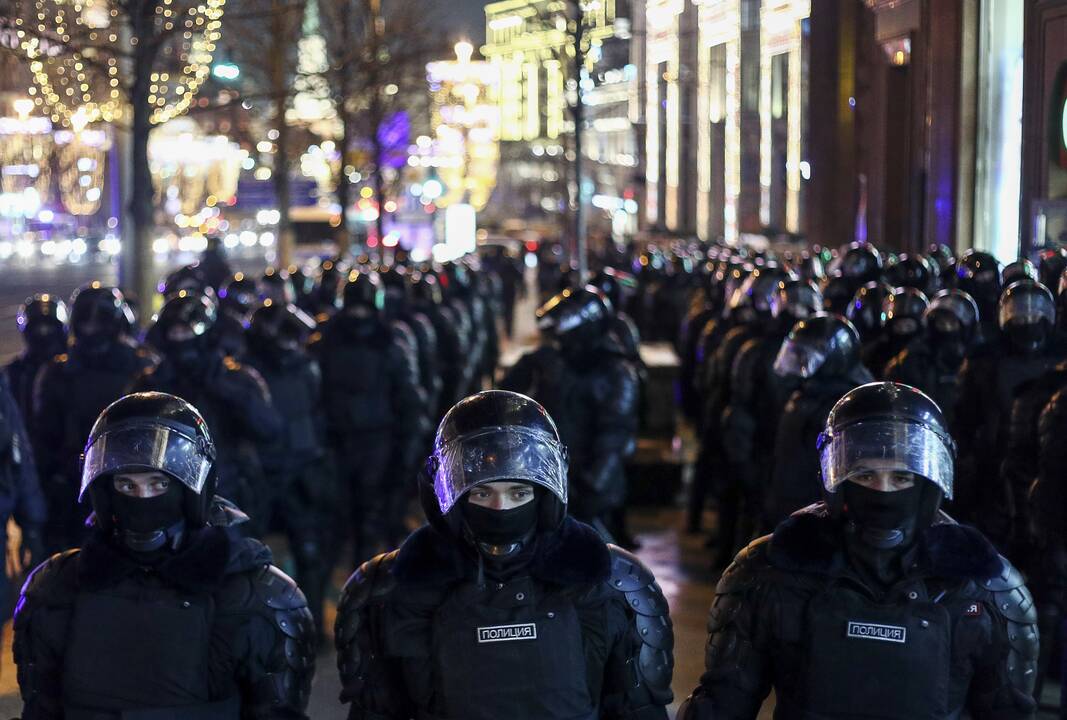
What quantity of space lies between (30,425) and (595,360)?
319cm

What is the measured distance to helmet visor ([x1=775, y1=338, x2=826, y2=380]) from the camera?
7398 millimetres

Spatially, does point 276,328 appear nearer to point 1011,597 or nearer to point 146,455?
point 146,455

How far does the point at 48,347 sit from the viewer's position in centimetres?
999

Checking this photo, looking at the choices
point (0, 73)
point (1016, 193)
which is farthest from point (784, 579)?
point (0, 73)

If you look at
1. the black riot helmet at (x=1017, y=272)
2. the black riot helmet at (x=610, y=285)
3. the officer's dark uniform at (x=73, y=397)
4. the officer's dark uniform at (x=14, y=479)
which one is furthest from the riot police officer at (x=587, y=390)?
the black riot helmet at (x=610, y=285)

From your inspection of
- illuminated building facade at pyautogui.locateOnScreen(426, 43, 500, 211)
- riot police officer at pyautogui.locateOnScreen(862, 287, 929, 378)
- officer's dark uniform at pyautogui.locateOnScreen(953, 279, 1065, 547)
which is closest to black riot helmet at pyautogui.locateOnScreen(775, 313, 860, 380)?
officer's dark uniform at pyautogui.locateOnScreen(953, 279, 1065, 547)

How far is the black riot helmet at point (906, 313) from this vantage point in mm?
9703

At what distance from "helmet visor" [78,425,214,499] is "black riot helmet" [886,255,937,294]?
30.4 feet

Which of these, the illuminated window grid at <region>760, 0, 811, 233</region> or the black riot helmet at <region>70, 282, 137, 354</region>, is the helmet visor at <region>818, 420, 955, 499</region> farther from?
the illuminated window grid at <region>760, 0, 811, 233</region>

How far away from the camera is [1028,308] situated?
815 centimetres

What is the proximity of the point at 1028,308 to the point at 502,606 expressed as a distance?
5.15 meters

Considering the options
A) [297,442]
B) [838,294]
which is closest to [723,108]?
[838,294]

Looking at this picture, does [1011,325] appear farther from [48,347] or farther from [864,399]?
[48,347]

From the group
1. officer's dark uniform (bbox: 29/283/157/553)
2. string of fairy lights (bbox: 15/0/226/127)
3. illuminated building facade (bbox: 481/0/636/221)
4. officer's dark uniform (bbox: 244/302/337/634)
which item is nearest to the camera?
officer's dark uniform (bbox: 244/302/337/634)
